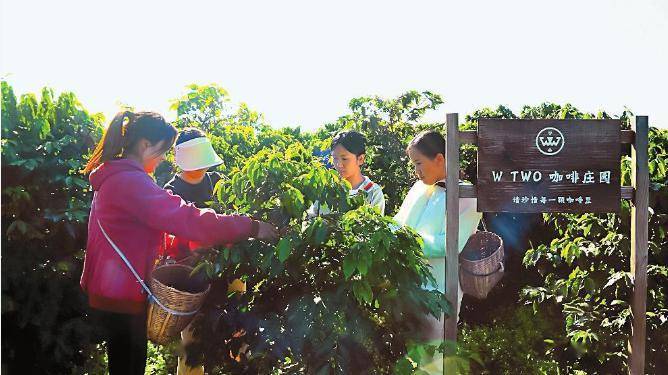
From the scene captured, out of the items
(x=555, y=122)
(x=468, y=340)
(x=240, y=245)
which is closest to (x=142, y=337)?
(x=240, y=245)

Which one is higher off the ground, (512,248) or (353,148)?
(353,148)

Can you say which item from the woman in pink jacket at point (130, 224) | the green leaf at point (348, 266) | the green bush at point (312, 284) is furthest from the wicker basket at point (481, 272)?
the woman in pink jacket at point (130, 224)

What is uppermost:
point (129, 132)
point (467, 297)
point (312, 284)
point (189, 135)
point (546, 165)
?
point (129, 132)

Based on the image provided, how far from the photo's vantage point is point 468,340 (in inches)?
Result: 216

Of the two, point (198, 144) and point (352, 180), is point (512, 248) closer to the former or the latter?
point (352, 180)

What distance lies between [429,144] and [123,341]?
1970mm

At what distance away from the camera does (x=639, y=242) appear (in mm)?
4191

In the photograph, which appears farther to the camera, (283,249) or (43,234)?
(43,234)

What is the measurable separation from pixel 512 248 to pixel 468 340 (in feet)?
3.23

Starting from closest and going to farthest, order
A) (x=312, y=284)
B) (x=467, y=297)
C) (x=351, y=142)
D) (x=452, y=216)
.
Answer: (x=312, y=284)
(x=452, y=216)
(x=351, y=142)
(x=467, y=297)

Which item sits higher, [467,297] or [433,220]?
[433,220]

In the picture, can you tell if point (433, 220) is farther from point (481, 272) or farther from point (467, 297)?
point (467, 297)

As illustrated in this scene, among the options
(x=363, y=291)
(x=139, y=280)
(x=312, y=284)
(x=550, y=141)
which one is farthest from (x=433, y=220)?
(x=139, y=280)

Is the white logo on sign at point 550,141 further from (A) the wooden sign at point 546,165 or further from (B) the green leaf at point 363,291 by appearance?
(B) the green leaf at point 363,291
